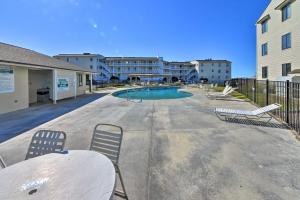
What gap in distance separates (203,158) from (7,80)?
11.9m

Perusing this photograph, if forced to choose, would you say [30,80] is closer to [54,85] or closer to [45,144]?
[54,85]

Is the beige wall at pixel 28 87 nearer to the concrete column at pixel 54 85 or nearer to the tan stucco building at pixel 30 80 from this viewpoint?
the tan stucco building at pixel 30 80

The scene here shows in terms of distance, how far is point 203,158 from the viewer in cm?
452

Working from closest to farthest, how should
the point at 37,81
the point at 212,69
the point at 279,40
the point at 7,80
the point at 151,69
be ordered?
1. the point at 7,80
2. the point at 37,81
3. the point at 279,40
4. the point at 151,69
5. the point at 212,69

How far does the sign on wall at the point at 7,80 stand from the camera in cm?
1086

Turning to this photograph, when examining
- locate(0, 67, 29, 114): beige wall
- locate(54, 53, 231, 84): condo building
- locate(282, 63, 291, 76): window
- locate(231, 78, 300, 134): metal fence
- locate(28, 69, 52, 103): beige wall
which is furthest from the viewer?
Answer: locate(54, 53, 231, 84): condo building

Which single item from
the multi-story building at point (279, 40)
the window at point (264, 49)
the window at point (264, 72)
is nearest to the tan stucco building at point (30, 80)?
the multi-story building at point (279, 40)

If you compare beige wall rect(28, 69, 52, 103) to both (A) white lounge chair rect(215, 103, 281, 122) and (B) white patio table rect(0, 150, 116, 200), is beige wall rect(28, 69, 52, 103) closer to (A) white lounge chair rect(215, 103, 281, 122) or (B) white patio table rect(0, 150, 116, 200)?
(A) white lounge chair rect(215, 103, 281, 122)

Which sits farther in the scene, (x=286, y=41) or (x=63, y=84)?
(x=286, y=41)

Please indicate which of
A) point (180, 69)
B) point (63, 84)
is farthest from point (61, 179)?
point (180, 69)

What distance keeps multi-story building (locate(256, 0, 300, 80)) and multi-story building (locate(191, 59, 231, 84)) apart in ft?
168

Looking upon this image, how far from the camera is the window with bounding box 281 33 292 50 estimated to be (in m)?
17.6

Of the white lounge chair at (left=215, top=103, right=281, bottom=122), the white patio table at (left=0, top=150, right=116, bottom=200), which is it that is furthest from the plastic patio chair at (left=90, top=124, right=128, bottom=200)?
the white lounge chair at (left=215, top=103, right=281, bottom=122)

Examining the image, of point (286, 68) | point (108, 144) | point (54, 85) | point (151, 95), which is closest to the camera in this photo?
point (108, 144)
